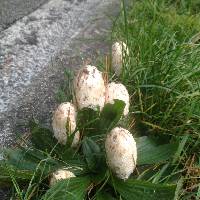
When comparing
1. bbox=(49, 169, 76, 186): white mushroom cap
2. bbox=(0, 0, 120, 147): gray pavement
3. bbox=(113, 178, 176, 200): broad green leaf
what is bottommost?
bbox=(113, 178, 176, 200): broad green leaf

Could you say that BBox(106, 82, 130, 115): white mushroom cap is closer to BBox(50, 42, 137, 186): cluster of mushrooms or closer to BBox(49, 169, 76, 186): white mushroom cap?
BBox(50, 42, 137, 186): cluster of mushrooms

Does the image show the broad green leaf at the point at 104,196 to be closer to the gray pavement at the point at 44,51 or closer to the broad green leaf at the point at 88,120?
the broad green leaf at the point at 88,120

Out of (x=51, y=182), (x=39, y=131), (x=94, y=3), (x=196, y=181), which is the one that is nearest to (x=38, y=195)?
(x=51, y=182)

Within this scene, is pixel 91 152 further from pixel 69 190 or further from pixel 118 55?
pixel 118 55

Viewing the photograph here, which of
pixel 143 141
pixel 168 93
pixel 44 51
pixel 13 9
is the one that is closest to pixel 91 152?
pixel 143 141

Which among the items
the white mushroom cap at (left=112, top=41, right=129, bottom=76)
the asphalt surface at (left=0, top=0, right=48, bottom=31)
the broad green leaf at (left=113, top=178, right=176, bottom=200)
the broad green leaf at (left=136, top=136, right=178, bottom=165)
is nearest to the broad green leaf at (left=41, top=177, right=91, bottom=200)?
the broad green leaf at (left=113, top=178, right=176, bottom=200)

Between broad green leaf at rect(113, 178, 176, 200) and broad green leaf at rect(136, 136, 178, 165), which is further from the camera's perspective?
broad green leaf at rect(136, 136, 178, 165)
